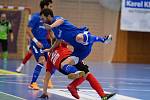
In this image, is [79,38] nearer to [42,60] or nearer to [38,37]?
[42,60]

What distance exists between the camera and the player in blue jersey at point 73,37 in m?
8.20

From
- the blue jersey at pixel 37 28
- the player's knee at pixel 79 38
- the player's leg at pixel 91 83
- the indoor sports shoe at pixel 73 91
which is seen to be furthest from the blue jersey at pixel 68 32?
the blue jersey at pixel 37 28

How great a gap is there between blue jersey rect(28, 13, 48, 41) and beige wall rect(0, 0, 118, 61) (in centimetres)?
1443

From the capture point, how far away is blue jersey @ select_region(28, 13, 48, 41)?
10516 mm

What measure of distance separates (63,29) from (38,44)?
1768mm

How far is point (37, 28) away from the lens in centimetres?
1062

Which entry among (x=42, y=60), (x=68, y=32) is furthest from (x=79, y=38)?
(x=42, y=60)

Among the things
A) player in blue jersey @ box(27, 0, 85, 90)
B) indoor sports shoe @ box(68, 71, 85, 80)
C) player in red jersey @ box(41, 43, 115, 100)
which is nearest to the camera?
indoor sports shoe @ box(68, 71, 85, 80)

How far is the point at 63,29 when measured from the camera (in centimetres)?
844

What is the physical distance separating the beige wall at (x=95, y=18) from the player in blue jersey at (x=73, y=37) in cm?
1658

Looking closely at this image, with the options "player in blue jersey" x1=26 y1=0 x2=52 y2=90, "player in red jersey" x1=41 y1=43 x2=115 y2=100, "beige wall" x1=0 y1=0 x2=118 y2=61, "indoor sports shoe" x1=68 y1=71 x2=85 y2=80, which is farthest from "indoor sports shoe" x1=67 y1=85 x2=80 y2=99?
"beige wall" x1=0 y1=0 x2=118 y2=61

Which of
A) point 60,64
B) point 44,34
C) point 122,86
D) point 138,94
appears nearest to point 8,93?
point 60,64

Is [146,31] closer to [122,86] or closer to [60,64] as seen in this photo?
[122,86]

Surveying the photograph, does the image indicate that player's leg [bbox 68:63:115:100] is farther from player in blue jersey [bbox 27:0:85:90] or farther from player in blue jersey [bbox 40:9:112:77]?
player in blue jersey [bbox 27:0:85:90]
